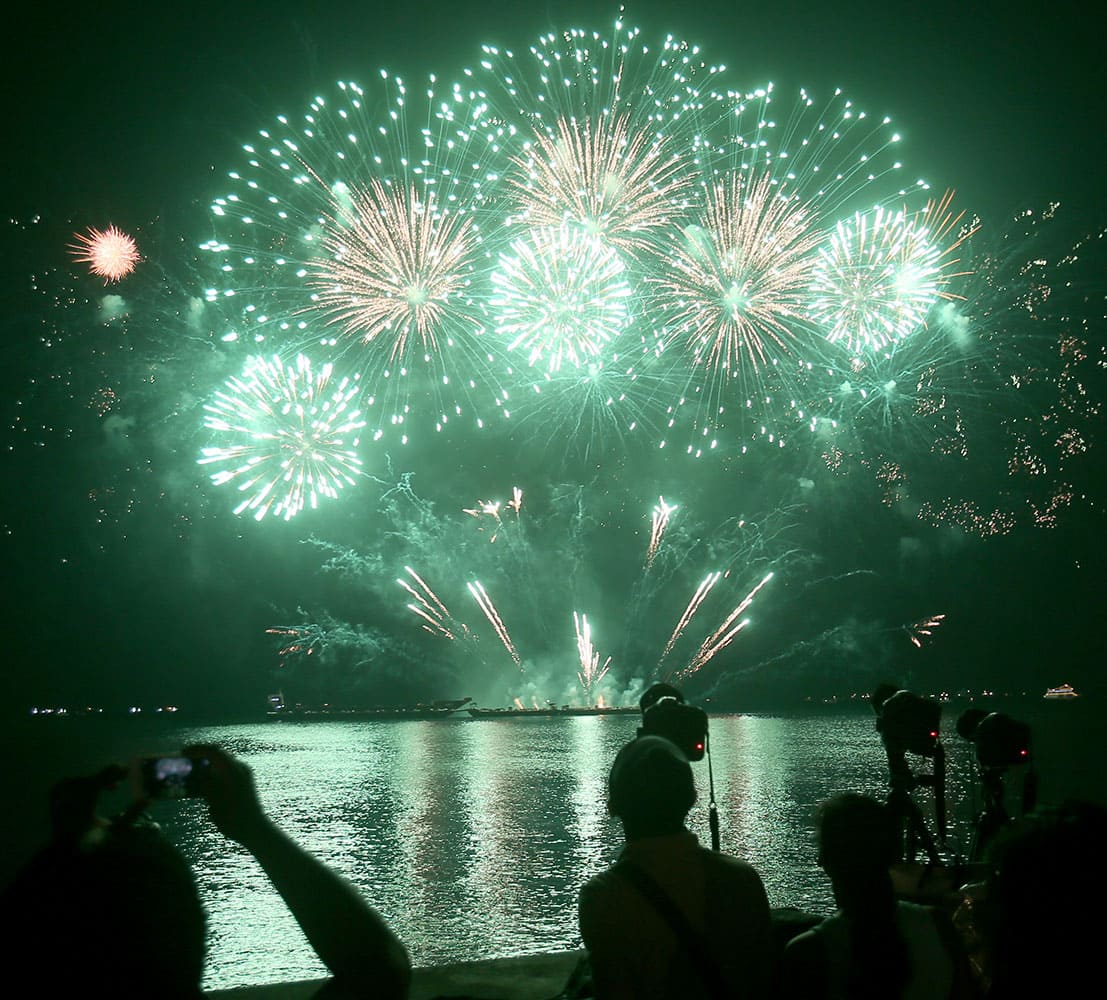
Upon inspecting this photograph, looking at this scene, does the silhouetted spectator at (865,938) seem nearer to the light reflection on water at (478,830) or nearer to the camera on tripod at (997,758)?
the light reflection on water at (478,830)

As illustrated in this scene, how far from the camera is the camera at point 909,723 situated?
22.9 feet

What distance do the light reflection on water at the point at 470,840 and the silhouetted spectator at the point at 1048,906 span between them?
6.01m

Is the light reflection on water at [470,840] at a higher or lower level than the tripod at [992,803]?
lower

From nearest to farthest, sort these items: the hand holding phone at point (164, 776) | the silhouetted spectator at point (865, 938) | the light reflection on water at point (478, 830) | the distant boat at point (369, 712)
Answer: the hand holding phone at point (164, 776)
the silhouetted spectator at point (865, 938)
the light reflection on water at point (478, 830)
the distant boat at point (369, 712)

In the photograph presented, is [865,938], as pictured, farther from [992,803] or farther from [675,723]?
[992,803]

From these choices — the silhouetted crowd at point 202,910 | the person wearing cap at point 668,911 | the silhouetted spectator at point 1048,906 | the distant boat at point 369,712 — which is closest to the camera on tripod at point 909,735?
the person wearing cap at point 668,911

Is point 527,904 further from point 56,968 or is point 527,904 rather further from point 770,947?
point 56,968

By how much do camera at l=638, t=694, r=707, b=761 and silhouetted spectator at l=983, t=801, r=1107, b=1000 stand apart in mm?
2531

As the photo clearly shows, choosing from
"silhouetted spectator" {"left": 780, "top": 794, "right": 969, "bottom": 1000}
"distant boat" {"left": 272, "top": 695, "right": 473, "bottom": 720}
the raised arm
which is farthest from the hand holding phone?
"distant boat" {"left": 272, "top": 695, "right": 473, "bottom": 720}

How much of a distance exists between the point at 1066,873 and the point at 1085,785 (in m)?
17.8

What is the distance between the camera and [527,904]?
8547mm

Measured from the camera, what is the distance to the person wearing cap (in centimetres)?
238

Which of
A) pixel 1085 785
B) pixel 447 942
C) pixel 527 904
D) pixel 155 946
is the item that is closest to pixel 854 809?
pixel 155 946

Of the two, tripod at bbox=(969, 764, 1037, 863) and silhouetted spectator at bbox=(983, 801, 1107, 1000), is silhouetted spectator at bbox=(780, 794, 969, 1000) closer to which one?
silhouetted spectator at bbox=(983, 801, 1107, 1000)
